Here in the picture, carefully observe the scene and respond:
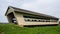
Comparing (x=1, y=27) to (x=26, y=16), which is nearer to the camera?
(x=1, y=27)

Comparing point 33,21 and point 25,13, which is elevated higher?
point 25,13

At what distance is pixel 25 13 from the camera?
32.5 m

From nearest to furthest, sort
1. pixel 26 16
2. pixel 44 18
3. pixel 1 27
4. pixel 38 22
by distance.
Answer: pixel 1 27 → pixel 26 16 → pixel 38 22 → pixel 44 18

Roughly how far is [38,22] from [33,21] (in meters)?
2.26

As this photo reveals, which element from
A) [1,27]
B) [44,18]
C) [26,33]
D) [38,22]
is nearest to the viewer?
[26,33]

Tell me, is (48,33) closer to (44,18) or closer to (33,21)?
(33,21)

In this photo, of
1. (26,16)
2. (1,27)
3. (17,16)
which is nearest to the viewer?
(1,27)

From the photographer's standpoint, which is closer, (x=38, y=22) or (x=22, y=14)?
(x=22, y=14)

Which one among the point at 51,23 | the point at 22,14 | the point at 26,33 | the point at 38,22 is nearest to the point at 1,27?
the point at 26,33

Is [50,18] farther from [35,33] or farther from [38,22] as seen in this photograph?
[35,33]

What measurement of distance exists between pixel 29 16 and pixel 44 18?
7.07 m

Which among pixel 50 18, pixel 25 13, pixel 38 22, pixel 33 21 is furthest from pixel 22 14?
pixel 50 18

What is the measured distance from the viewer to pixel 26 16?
33.3m

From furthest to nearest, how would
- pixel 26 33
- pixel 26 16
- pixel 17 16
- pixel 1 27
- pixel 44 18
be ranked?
1. pixel 44 18
2. pixel 26 16
3. pixel 17 16
4. pixel 1 27
5. pixel 26 33
